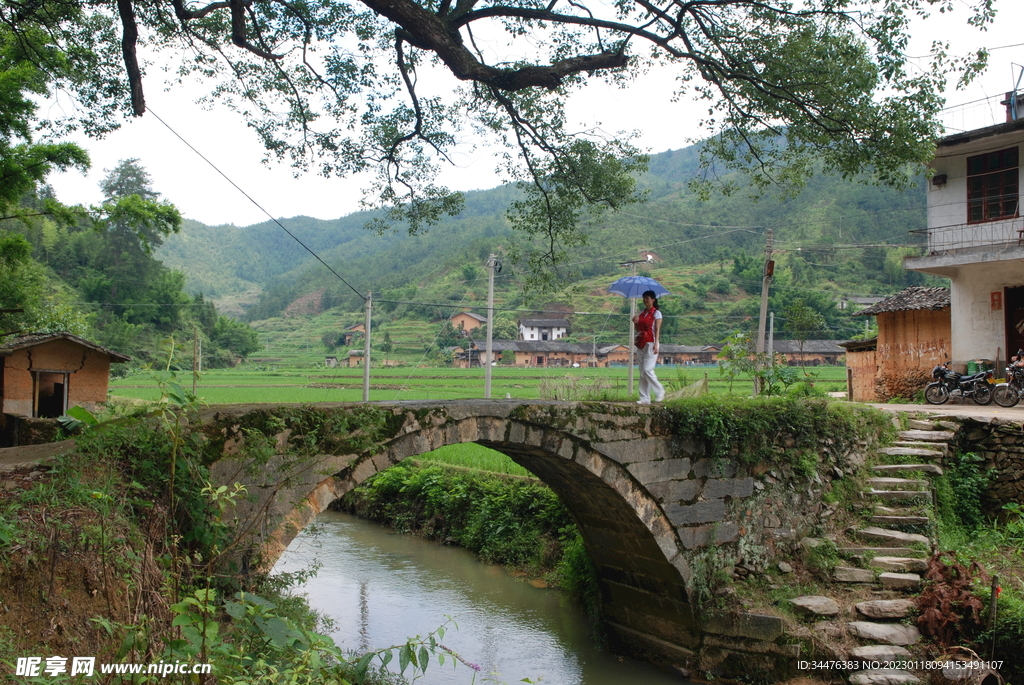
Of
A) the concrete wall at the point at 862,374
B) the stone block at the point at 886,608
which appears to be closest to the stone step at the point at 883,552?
the stone block at the point at 886,608

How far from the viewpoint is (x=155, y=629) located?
330 cm

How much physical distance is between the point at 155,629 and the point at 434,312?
22.9 metres

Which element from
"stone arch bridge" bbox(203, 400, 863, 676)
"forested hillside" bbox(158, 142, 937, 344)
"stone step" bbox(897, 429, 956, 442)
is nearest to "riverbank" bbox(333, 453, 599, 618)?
"stone arch bridge" bbox(203, 400, 863, 676)

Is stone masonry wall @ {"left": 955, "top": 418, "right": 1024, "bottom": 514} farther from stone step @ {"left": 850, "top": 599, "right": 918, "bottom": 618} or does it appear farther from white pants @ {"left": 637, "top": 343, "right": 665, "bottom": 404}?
white pants @ {"left": 637, "top": 343, "right": 665, "bottom": 404}

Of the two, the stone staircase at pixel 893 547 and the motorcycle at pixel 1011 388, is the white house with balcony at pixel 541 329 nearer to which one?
the motorcycle at pixel 1011 388

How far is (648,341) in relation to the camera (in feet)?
24.4

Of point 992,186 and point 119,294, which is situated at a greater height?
point 992,186

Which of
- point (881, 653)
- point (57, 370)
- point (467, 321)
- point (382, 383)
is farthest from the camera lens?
point (467, 321)

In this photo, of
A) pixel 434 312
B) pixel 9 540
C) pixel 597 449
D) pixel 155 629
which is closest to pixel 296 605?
pixel 155 629

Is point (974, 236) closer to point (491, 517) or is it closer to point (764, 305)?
point (764, 305)

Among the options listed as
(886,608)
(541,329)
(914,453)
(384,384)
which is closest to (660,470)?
(886,608)

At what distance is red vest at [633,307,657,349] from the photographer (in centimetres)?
740

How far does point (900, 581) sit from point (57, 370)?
1070cm

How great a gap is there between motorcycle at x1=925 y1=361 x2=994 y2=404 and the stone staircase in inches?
121
